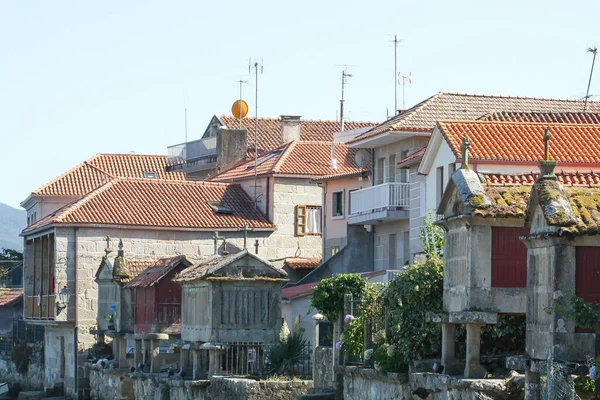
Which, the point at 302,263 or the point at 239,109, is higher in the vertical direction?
the point at 239,109

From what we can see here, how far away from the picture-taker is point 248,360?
35.1m

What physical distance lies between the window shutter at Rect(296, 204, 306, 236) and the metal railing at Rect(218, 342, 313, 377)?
2171 cm

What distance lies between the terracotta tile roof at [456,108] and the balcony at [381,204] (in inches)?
70.8

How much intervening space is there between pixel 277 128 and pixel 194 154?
14.6 feet

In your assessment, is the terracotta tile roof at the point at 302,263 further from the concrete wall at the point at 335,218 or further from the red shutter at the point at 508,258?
the red shutter at the point at 508,258

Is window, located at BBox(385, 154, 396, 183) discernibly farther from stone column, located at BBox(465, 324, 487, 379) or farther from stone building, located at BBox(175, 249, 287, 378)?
stone column, located at BBox(465, 324, 487, 379)

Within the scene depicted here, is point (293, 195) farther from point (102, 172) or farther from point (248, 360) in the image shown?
point (248, 360)

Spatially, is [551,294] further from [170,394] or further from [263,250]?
[263,250]

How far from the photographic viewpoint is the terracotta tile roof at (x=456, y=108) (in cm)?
4547

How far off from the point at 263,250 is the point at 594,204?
1415 inches

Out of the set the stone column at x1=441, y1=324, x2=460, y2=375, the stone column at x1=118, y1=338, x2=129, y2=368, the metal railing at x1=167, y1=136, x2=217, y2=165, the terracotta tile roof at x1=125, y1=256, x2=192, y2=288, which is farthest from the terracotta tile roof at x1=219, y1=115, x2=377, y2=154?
the stone column at x1=441, y1=324, x2=460, y2=375

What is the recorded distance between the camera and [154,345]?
134 feet

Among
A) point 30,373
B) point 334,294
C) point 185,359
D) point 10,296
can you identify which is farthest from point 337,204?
point 334,294

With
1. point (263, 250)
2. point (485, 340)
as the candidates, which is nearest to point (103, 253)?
point (263, 250)
